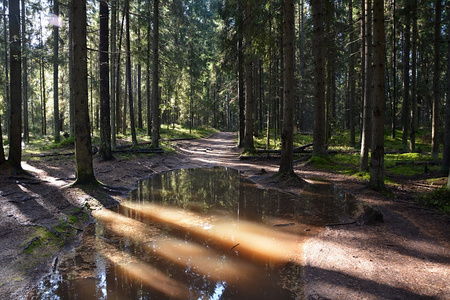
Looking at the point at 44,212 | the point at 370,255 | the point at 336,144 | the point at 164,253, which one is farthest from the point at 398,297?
the point at 336,144

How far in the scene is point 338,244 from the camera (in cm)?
504

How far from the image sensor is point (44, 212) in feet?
20.6

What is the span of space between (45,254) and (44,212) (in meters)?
2.05

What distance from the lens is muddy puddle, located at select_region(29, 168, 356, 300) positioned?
12.3ft

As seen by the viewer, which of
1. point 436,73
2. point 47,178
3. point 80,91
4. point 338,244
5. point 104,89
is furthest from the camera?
point 104,89

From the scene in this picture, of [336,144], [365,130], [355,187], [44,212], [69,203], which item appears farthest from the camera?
[336,144]

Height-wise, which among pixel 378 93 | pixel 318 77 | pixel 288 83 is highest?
pixel 318 77

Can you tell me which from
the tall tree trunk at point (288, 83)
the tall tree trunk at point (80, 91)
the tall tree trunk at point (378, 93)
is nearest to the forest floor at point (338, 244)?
the tall tree trunk at point (80, 91)

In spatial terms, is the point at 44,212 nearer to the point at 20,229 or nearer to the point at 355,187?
the point at 20,229

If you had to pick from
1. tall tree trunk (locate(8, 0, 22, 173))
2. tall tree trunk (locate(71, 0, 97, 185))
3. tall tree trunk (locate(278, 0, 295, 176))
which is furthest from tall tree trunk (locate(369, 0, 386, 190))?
tall tree trunk (locate(8, 0, 22, 173))

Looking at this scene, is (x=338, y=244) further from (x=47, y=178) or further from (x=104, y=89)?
(x=104, y=89)

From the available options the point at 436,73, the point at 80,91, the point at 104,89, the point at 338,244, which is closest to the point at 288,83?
the point at 338,244

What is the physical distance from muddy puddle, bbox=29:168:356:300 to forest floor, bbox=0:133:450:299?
0.33 meters

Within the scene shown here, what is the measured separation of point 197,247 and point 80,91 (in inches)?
236
